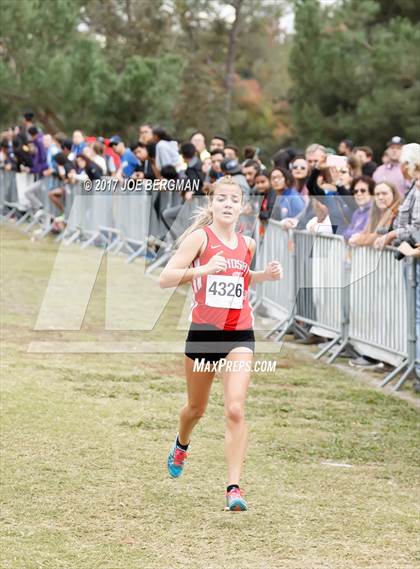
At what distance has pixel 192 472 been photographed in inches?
294

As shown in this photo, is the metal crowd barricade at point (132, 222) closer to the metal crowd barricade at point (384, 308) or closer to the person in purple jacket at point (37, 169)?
the person in purple jacket at point (37, 169)

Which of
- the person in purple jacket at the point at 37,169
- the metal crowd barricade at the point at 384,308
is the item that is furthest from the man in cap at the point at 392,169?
the person in purple jacket at the point at 37,169

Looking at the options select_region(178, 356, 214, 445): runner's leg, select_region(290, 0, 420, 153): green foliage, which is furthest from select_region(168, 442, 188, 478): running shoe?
select_region(290, 0, 420, 153): green foliage

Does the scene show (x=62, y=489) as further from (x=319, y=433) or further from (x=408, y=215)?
(x=408, y=215)

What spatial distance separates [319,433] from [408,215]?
85.6 inches

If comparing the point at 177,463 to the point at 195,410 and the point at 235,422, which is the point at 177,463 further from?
the point at 235,422

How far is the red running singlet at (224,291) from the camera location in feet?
21.6

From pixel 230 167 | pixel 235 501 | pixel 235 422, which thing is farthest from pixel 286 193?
pixel 235 501

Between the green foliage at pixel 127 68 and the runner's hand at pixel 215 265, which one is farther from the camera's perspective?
the green foliage at pixel 127 68

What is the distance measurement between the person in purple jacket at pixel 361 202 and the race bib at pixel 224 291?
4.34 metres

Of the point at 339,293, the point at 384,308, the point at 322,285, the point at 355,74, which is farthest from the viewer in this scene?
the point at 355,74

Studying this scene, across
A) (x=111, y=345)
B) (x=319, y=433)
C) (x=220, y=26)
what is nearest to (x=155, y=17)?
(x=220, y=26)

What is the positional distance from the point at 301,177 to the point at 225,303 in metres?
6.19

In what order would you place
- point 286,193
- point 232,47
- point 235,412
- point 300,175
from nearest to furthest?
1. point 235,412
2. point 300,175
3. point 286,193
4. point 232,47
